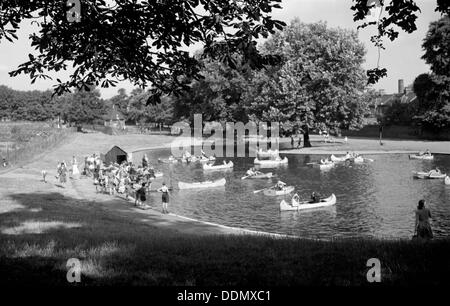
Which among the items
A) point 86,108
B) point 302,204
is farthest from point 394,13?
point 86,108

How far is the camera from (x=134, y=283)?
28.9ft

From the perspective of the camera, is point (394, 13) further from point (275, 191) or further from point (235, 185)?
point (235, 185)

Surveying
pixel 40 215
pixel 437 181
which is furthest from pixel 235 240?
A: pixel 437 181

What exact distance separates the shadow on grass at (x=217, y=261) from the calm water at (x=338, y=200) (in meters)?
11.1

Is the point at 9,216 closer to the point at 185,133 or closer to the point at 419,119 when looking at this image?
the point at 419,119

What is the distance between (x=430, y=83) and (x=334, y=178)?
4289cm

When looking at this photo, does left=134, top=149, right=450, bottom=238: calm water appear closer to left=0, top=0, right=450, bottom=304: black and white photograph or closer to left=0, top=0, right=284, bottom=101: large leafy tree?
left=0, top=0, right=450, bottom=304: black and white photograph

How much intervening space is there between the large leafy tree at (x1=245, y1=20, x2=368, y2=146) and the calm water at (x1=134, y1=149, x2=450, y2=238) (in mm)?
16398

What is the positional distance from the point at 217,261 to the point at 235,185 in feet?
96.1

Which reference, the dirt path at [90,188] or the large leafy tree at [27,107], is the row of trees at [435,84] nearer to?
the dirt path at [90,188]

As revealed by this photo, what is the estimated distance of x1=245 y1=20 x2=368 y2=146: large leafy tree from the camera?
215 feet

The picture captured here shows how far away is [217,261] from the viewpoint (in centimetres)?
1052

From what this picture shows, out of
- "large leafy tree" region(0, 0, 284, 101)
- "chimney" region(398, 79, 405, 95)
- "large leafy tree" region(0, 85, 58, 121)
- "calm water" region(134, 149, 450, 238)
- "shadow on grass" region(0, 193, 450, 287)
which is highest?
"chimney" region(398, 79, 405, 95)

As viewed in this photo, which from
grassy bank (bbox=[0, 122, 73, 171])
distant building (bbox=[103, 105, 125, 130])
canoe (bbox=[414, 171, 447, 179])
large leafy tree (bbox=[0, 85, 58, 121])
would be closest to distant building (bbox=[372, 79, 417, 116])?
distant building (bbox=[103, 105, 125, 130])
